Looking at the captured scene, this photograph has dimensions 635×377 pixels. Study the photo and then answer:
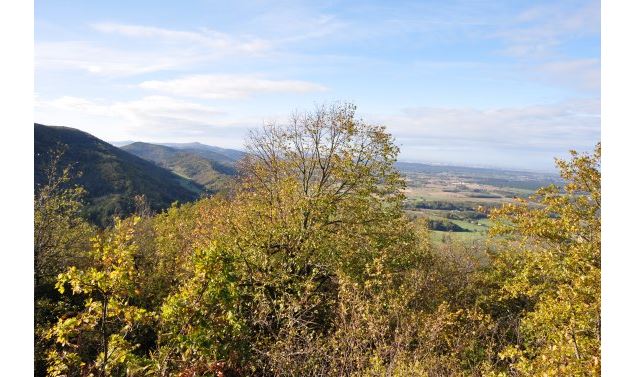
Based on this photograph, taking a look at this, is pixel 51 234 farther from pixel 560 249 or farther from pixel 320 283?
pixel 560 249

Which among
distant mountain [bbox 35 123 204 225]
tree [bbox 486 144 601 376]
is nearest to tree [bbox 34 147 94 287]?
tree [bbox 486 144 601 376]

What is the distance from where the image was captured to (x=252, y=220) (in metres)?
21.6

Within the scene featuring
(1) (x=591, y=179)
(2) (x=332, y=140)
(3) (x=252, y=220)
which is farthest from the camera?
(2) (x=332, y=140)

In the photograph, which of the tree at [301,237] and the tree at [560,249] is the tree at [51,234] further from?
the tree at [560,249]

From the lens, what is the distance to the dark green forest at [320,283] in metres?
9.86

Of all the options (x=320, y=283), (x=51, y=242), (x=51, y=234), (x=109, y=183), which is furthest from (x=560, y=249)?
(x=109, y=183)

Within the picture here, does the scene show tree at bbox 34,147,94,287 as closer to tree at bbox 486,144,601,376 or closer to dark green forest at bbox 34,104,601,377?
dark green forest at bbox 34,104,601,377

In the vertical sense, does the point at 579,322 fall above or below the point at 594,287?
below

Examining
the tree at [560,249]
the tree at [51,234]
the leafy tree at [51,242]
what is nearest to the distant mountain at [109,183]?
the leafy tree at [51,242]

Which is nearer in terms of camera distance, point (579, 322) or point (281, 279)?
point (579, 322)

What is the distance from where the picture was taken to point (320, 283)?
19297 mm
